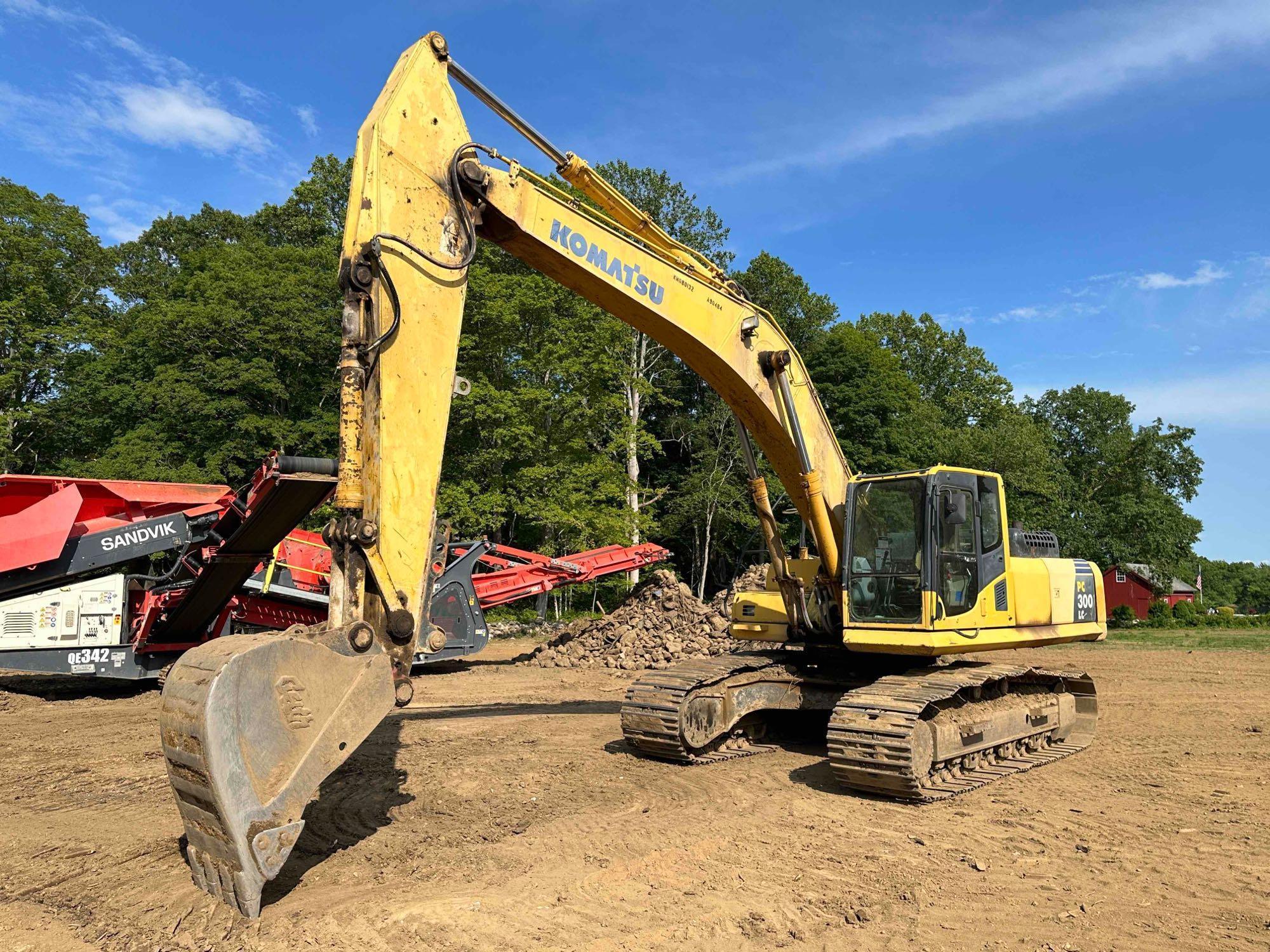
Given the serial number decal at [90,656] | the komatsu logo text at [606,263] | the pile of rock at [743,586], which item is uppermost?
the komatsu logo text at [606,263]

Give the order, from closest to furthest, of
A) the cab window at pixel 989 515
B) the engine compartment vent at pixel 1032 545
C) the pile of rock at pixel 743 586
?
the cab window at pixel 989 515 < the engine compartment vent at pixel 1032 545 < the pile of rock at pixel 743 586

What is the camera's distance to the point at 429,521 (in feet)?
15.6

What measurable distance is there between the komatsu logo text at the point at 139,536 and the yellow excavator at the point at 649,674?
6.88 metres

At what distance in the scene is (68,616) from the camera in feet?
36.7

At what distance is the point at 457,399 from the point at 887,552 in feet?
53.7

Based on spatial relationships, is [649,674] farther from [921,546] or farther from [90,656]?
[90,656]

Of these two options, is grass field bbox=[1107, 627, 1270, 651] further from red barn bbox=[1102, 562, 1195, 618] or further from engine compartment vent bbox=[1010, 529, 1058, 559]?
red barn bbox=[1102, 562, 1195, 618]

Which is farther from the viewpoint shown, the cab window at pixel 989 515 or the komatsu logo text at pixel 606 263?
the cab window at pixel 989 515

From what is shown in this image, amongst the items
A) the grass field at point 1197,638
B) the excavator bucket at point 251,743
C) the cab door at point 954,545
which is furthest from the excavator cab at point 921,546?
the grass field at point 1197,638

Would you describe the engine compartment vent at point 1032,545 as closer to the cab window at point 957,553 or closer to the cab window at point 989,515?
the cab window at point 989,515

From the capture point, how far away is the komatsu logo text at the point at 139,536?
440 inches

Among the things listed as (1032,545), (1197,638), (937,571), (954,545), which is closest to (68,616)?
(937,571)

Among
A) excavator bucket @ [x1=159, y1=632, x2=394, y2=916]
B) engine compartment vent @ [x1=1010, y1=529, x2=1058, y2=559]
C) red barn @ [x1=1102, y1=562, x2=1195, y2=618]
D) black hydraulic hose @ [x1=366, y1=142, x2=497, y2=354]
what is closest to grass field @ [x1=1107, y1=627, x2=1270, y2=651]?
engine compartment vent @ [x1=1010, y1=529, x2=1058, y2=559]

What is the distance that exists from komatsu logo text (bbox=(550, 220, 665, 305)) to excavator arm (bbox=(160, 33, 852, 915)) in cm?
1
